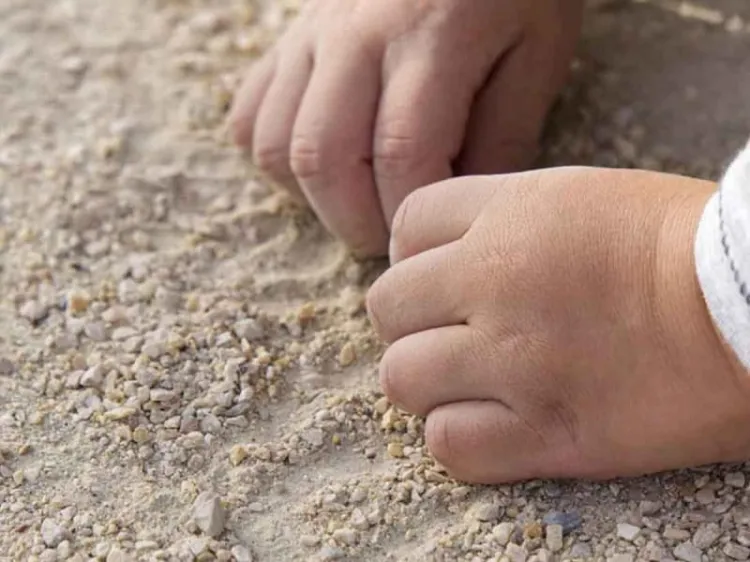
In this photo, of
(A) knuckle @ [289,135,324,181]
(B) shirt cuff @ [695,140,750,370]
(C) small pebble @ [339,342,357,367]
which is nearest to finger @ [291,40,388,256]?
(A) knuckle @ [289,135,324,181]

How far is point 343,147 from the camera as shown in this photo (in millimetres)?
997

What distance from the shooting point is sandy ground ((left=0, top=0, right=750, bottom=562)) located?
83 centimetres

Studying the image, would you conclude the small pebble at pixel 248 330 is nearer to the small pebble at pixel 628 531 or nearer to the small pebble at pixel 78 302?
the small pebble at pixel 78 302

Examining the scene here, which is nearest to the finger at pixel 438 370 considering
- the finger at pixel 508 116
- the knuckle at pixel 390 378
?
the knuckle at pixel 390 378

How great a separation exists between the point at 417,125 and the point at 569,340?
24 cm

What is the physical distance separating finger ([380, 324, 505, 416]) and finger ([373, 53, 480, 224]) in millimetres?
150

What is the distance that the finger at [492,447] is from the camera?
834 mm

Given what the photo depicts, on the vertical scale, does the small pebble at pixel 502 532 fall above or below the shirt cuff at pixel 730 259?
below

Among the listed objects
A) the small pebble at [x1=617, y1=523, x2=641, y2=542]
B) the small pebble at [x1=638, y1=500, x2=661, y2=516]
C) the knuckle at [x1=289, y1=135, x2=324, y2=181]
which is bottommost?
the small pebble at [x1=617, y1=523, x2=641, y2=542]

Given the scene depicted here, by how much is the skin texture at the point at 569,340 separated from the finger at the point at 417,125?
0.10 m

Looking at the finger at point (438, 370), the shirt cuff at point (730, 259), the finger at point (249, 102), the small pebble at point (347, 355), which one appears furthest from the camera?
the finger at point (249, 102)

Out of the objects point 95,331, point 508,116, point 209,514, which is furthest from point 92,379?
point 508,116

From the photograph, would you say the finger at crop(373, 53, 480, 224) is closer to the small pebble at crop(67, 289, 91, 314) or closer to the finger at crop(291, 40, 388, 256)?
the finger at crop(291, 40, 388, 256)

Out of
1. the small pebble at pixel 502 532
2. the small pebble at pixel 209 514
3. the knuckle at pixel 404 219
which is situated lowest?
the small pebble at pixel 502 532
